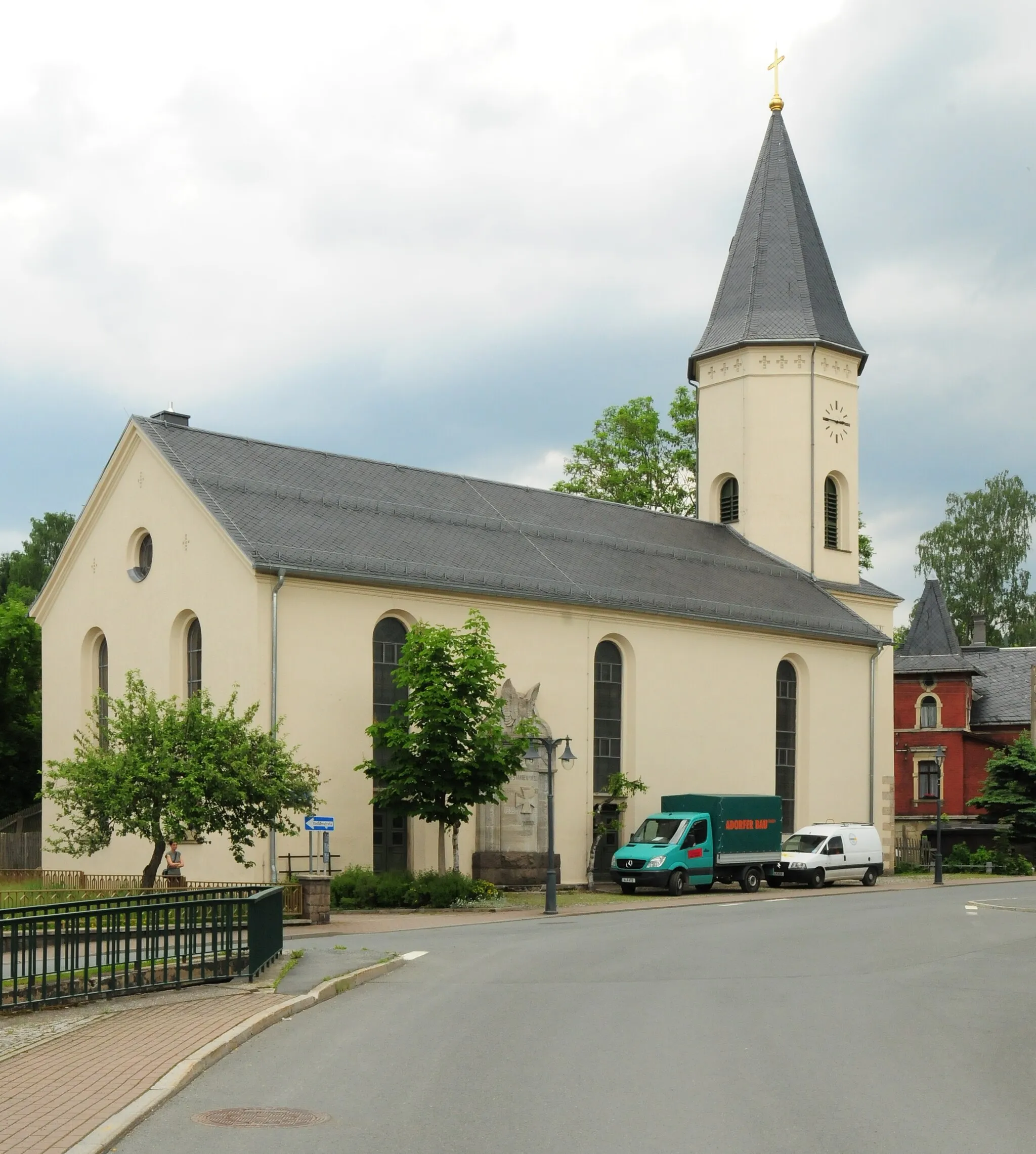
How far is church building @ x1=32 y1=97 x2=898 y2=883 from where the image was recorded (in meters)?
32.6

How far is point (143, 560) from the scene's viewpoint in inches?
1410

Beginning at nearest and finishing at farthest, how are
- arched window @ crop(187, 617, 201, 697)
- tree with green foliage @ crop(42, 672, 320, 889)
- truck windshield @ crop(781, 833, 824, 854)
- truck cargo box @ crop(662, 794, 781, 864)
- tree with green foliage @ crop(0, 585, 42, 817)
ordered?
1. tree with green foliage @ crop(42, 672, 320, 889)
2. arched window @ crop(187, 617, 201, 697)
3. truck cargo box @ crop(662, 794, 781, 864)
4. truck windshield @ crop(781, 833, 824, 854)
5. tree with green foliage @ crop(0, 585, 42, 817)

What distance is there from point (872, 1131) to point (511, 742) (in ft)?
76.3

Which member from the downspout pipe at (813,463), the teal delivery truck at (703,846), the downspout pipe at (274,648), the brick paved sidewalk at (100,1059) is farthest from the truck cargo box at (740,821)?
the brick paved sidewalk at (100,1059)

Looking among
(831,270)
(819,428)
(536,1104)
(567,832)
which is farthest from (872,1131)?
Answer: (831,270)

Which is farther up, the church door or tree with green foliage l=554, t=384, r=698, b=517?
tree with green foliage l=554, t=384, r=698, b=517

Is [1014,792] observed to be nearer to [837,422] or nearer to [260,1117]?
[837,422]

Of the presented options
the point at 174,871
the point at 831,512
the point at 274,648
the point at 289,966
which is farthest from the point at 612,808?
the point at 289,966

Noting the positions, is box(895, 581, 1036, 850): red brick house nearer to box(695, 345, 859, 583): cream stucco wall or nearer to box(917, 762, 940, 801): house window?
box(917, 762, 940, 801): house window

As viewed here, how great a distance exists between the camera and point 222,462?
35.2 meters

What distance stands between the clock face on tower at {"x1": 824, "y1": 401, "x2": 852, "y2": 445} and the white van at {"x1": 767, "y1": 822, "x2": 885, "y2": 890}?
14586mm

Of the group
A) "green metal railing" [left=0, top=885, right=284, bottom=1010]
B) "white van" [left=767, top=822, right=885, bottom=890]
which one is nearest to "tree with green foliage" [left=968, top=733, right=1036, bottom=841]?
"white van" [left=767, top=822, right=885, bottom=890]

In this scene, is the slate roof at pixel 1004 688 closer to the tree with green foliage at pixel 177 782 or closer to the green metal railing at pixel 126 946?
the tree with green foliage at pixel 177 782

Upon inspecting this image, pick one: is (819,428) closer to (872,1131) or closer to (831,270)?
(831,270)
